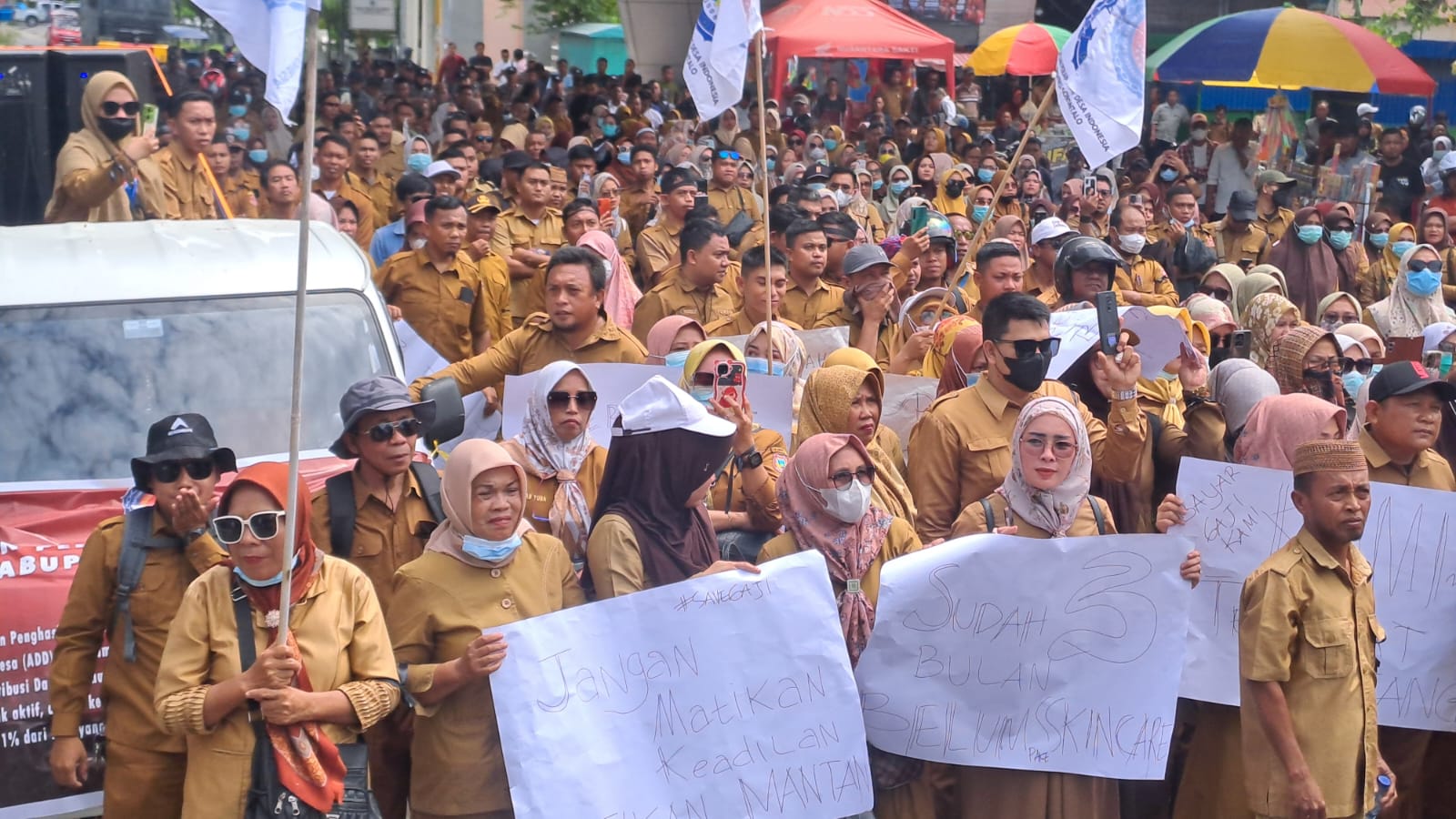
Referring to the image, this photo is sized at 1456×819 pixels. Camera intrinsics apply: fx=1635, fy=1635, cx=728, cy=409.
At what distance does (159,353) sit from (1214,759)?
365 cm

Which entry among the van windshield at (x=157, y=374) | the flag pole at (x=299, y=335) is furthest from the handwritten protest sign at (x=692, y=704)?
the van windshield at (x=157, y=374)

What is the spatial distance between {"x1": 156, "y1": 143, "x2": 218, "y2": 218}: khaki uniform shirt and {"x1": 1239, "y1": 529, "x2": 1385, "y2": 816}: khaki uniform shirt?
7314 millimetres

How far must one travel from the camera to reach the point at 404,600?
14.0 feet

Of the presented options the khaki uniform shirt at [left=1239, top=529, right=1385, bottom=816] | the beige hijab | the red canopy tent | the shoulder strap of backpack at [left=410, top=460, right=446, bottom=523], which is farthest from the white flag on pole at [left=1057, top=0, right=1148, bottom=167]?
the red canopy tent

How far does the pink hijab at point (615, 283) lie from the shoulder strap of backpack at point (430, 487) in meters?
4.54

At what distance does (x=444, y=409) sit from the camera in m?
5.26

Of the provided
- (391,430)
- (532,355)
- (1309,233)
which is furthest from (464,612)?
(1309,233)

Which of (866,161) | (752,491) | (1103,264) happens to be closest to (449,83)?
(866,161)

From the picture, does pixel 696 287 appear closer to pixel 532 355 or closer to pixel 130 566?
pixel 532 355

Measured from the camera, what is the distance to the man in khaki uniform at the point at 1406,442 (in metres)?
5.30

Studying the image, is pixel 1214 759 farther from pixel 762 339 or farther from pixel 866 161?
pixel 866 161

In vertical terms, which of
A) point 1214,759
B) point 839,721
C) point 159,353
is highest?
point 159,353

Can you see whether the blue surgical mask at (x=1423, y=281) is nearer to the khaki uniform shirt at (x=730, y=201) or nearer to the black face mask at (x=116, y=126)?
the khaki uniform shirt at (x=730, y=201)

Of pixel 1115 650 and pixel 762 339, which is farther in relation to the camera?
pixel 762 339
